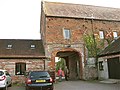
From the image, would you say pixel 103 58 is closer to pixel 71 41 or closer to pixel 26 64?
pixel 71 41

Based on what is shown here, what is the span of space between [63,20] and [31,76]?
13.6m

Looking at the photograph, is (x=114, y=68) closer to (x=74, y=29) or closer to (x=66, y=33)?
(x=74, y=29)

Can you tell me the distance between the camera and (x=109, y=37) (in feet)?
89.7

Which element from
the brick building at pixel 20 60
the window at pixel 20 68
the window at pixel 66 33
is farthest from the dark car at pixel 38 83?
the window at pixel 66 33

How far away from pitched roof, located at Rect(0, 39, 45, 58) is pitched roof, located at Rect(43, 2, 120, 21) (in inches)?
191

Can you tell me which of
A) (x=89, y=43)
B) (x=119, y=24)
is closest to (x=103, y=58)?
(x=89, y=43)

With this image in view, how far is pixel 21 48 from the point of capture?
86.0ft

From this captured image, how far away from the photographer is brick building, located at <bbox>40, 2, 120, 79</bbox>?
82.1ft

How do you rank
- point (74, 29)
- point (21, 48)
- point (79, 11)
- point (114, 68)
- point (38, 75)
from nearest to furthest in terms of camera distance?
1. point (38, 75)
2. point (114, 68)
3. point (74, 29)
4. point (21, 48)
5. point (79, 11)

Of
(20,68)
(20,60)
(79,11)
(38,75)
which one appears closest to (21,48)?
(20,60)

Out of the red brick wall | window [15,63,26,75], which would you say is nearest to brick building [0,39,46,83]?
window [15,63,26,75]

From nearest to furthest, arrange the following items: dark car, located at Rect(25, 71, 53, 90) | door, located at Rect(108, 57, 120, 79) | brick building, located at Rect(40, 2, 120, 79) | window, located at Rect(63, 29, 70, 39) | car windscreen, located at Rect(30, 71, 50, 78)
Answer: dark car, located at Rect(25, 71, 53, 90)
car windscreen, located at Rect(30, 71, 50, 78)
door, located at Rect(108, 57, 120, 79)
brick building, located at Rect(40, 2, 120, 79)
window, located at Rect(63, 29, 70, 39)

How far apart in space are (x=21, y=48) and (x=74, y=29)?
7.43 m

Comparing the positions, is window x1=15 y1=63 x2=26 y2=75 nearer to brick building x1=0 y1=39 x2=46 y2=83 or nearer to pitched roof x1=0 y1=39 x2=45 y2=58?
brick building x1=0 y1=39 x2=46 y2=83
